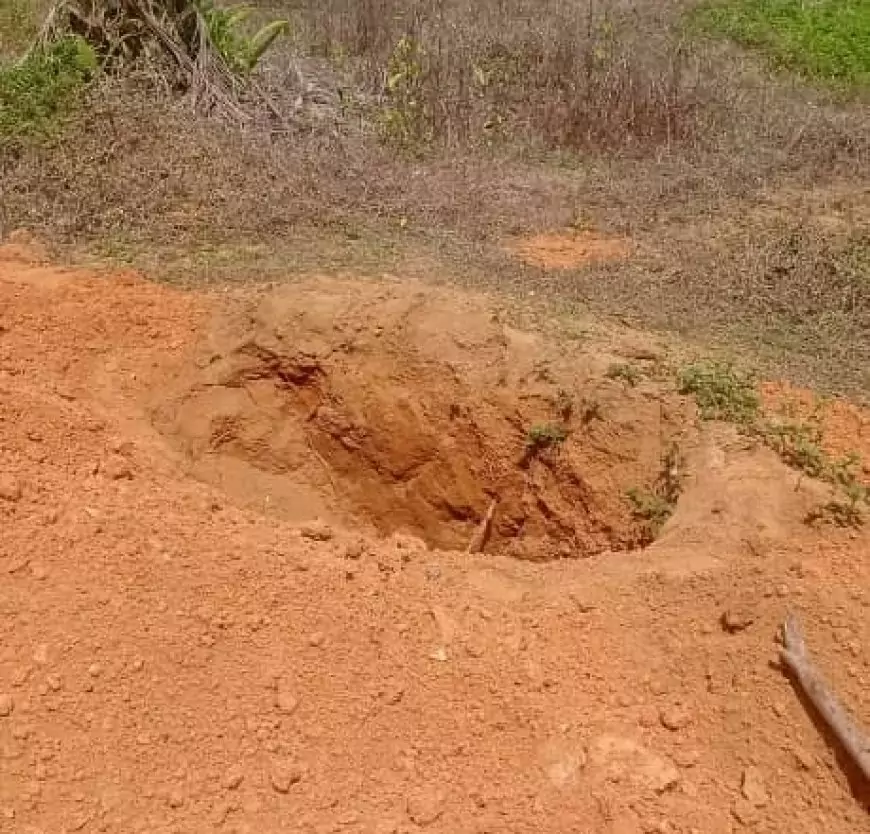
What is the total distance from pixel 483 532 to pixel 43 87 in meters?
3.86

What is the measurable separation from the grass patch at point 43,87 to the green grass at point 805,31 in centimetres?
569

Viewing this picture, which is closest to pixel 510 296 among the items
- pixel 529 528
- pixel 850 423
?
pixel 529 528

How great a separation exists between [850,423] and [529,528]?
1.28 meters

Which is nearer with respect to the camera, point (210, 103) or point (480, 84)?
point (210, 103)

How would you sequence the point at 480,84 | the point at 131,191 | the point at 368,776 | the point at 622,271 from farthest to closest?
1. the point at 480,84
2. the point at 131,191
3. the point at 622,271
4. the point at 368,776

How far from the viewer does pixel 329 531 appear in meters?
3.39

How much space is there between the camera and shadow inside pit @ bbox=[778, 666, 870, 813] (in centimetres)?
263

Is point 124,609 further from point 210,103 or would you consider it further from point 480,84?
point 480,84

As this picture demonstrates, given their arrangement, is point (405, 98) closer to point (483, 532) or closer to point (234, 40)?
point (234, 40)

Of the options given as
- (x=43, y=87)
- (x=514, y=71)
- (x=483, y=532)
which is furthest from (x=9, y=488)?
(x=514, y=71)

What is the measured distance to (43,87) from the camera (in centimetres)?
613

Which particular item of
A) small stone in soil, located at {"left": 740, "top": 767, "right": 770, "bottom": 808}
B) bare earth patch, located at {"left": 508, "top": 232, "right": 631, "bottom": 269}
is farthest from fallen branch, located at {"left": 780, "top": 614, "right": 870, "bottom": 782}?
bare earth patch, located at {"left": 508, "top": 232, "right": 631, "bottom": 269}

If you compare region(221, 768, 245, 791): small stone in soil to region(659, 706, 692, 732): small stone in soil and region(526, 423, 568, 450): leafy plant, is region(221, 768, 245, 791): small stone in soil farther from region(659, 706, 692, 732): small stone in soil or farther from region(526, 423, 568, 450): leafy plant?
region(526, 423, 568, 450): leafy plant

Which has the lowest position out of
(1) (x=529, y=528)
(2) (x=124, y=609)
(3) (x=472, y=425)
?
(1) (x=529, y=528)
